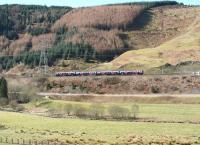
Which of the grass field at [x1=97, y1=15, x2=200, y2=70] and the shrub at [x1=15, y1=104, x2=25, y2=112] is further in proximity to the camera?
the grass field at [x1=97, y1=15, x2=200, y2=70]

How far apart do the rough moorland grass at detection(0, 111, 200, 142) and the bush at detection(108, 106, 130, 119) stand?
7.02 m

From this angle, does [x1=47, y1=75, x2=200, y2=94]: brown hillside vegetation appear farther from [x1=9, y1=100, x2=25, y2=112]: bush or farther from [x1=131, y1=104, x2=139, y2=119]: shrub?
[x1=131, y1=104, x2=139, y2=119]: shrub

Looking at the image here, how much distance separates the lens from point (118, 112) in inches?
3472

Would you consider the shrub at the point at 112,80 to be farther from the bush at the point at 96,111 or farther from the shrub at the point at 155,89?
the bush at the point at 96,111

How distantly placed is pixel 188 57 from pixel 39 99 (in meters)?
67.8

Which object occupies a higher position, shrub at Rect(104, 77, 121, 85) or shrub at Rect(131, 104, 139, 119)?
shrub at Rect(104, 77, 121, 85)

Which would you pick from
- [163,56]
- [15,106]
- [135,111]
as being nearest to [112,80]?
[15,106]

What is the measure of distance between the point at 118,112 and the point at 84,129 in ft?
56.0

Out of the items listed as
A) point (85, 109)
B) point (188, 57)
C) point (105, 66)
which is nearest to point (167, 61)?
point (188, 57)

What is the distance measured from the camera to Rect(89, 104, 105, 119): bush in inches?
3498

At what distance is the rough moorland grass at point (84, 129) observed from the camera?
65.1 meters

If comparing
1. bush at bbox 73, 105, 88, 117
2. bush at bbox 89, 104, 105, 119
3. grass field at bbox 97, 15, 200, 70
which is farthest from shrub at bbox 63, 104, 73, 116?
grass field at bbox 97, 15, 200, 70

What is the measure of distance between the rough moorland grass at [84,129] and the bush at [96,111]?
6.38 metres

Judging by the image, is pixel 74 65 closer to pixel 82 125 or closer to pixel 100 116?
pixel 100 116
